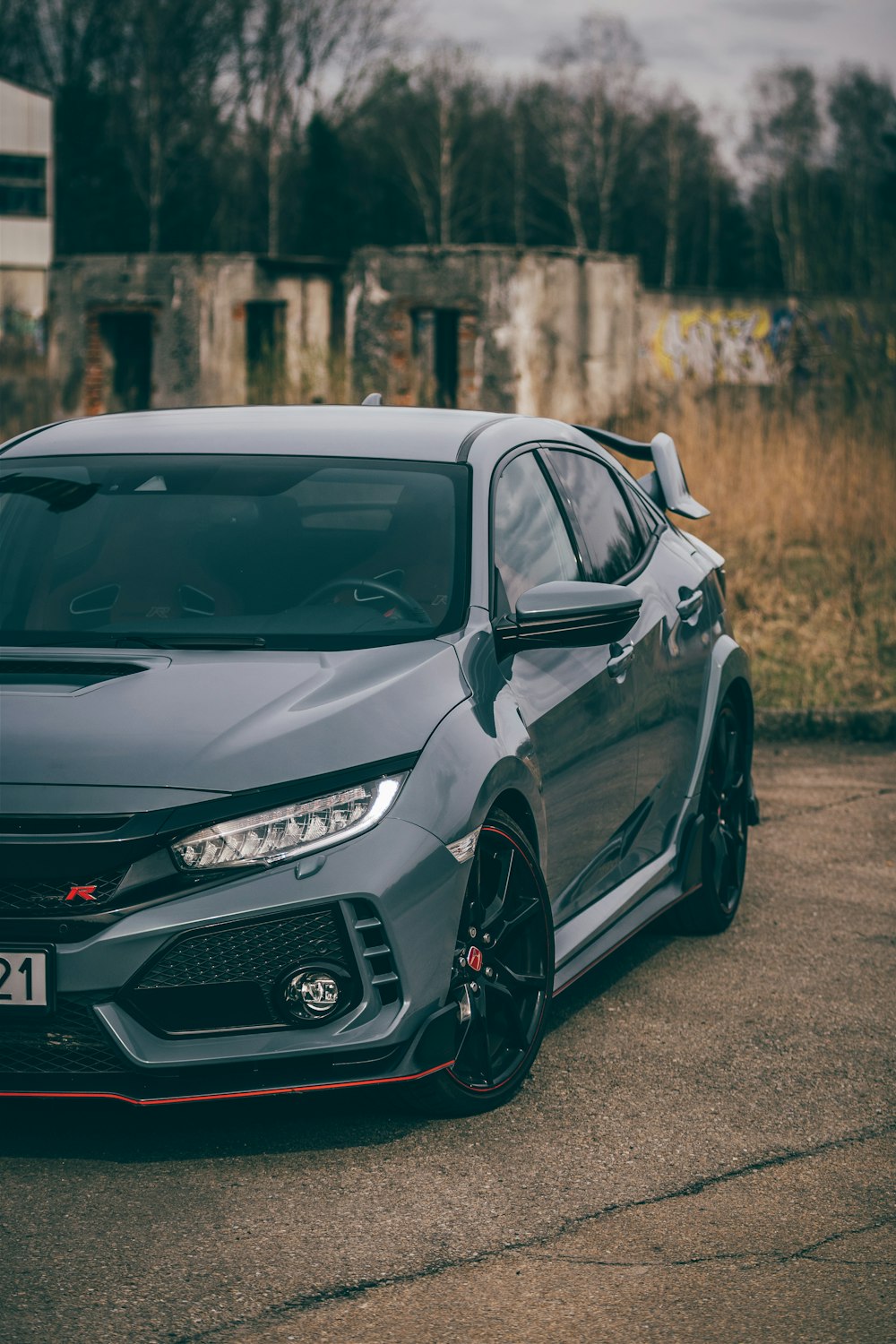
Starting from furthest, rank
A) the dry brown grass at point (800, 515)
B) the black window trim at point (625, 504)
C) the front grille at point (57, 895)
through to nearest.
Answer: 1. the dry brown grass at point (800, 515)
2. the black window trim at point (625, 504)
3. the front grille at point (57, 895)

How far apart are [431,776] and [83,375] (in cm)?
2995

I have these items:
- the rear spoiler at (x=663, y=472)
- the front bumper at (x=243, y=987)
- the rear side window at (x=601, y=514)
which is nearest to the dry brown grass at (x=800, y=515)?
the rear spoiler at (x=663, y=472)

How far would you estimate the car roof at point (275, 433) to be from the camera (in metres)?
4.97

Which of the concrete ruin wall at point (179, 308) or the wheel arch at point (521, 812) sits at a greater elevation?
the concrete ruin wall at point (179, 308)

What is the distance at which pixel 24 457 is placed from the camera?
5145 millimetres

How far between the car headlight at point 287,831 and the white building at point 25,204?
65.6 metres

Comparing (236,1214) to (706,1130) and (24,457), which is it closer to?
(706,1130)

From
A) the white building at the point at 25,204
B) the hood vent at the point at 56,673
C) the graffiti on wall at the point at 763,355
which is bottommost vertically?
the hood vent at the point at 56,673

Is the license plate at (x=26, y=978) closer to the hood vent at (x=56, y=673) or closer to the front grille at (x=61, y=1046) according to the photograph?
the front grille at (x=61, y=1046)

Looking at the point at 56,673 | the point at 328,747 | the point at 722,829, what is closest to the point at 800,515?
the point at 722,829

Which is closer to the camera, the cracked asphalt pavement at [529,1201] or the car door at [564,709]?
the cracked asphalt pavement at [529,1201]

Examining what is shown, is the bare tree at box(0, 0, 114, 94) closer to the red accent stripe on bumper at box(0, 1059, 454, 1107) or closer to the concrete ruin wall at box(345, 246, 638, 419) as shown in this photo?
the concrete ruin wall at box(345, 246, 638, 419)

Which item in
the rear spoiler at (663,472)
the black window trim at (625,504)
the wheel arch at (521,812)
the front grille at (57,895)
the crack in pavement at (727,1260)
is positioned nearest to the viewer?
the crack in pavement at (727,1260)

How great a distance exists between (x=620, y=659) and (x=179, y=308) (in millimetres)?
27162
